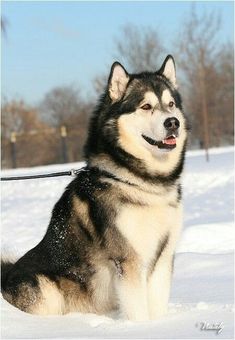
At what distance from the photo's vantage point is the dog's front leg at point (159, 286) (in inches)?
173

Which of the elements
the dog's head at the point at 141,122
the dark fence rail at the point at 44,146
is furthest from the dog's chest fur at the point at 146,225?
the dark fence rail at the point at 44,146

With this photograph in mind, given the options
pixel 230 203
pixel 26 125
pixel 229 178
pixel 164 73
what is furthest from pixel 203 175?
pixel 26 125

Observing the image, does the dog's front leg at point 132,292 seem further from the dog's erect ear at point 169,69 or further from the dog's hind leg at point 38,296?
the dog's erect ear at point 169,69

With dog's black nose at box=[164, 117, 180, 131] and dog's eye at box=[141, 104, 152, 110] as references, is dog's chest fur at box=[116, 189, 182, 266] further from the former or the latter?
dog's eye at box=[141, 104, 152, 110]

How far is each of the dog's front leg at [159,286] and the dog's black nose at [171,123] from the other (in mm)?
932

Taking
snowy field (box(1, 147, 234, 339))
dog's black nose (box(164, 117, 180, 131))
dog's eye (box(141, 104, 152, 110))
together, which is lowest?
snowy field (box(1, 147, 234, 339))

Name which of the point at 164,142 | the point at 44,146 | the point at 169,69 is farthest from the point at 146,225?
the point at 44,146

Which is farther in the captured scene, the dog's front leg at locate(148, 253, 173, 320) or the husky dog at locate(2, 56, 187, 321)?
the dog's front leg at locate(148, 253, 173, 320)

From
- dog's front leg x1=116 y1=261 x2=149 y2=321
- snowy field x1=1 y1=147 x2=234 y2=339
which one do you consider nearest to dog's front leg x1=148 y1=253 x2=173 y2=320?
snowy field x1=1 y1=147 x2=234 y2=339

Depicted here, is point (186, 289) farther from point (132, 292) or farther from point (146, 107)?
point (146, 107)

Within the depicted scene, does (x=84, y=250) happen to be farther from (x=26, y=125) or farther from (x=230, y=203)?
(x=26, y=125)

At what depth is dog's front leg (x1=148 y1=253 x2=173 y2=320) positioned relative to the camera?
440cm

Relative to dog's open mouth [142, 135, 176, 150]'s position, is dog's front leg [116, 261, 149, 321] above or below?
below

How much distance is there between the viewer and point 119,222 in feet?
13.7
